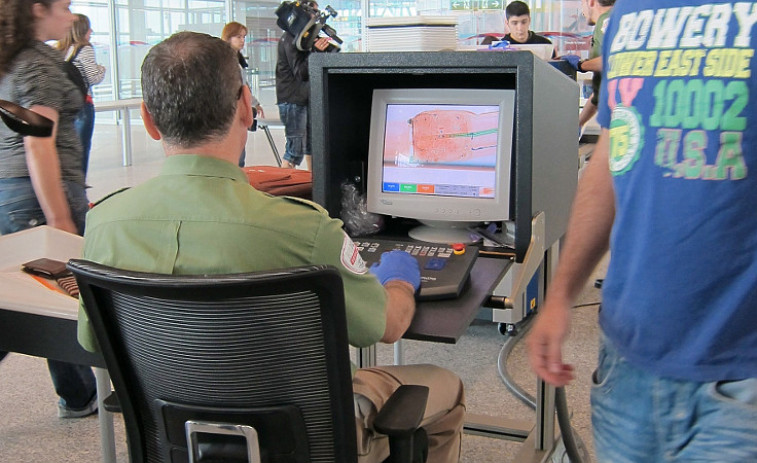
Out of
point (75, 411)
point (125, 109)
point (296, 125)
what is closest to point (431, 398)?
point (75, 411)

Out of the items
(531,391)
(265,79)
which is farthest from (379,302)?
(265,79)

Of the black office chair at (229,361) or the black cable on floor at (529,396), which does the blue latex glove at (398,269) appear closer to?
the black office chair at (229,361)

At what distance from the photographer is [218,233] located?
1.19 metres

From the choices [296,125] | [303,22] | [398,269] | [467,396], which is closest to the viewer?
[398,269]

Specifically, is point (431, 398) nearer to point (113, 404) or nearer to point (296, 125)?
point (113, 404)

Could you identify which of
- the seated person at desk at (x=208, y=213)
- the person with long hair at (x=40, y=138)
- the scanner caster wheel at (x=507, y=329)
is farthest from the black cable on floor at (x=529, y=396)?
the person with long hair at (x=40, y=138)

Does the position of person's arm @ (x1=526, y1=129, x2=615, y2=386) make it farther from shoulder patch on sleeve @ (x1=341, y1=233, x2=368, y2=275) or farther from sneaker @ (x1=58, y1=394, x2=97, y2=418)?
sneaker @ (x1=58, y1=394, x2=97, y2=418)

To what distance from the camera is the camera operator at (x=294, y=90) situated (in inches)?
241

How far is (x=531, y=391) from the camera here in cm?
285

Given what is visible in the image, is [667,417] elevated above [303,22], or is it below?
below

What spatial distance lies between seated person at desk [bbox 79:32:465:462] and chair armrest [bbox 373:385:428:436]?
109mm

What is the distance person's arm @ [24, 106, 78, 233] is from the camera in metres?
2.40

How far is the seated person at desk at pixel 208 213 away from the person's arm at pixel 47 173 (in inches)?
46.5

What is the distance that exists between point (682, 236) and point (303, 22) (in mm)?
5260
